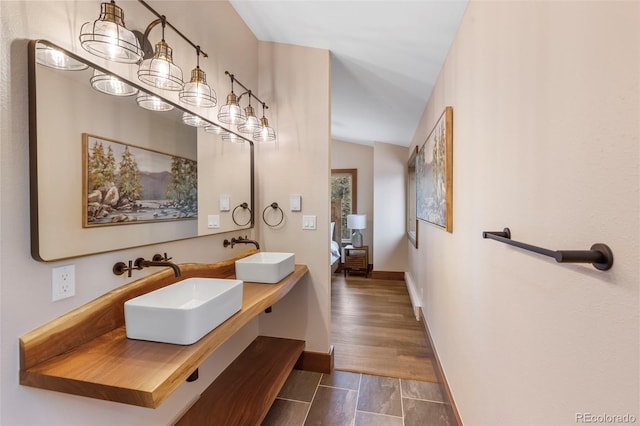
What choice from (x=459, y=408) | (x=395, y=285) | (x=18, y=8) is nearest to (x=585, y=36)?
(x=18, y=8)

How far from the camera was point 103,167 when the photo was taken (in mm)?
1118

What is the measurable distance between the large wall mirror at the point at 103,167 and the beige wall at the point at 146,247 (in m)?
0.04

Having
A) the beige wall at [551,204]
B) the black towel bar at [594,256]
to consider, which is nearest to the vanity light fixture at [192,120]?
the beige wall at [551,204]

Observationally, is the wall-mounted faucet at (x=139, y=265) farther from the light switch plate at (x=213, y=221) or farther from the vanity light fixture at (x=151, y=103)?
the vanity light fixture at (x=151, y=103)

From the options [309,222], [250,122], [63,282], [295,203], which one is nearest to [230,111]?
[250,122]

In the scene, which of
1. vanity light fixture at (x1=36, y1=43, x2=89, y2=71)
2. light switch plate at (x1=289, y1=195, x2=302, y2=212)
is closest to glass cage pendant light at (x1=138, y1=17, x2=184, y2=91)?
vanity light fixture at (x1=36, y1=43, x2=89, y2=71)

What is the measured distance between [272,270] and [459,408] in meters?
1.36

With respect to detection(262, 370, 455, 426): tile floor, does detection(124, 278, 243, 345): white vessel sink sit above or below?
above

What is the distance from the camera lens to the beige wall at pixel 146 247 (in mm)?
837

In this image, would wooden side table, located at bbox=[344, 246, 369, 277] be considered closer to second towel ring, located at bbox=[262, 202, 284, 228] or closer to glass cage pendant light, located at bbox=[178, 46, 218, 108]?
second towel ring, located at bbox=[262, 202, 284, 228]

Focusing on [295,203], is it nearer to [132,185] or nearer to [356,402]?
[132,185]

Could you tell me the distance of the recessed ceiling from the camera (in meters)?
1.68

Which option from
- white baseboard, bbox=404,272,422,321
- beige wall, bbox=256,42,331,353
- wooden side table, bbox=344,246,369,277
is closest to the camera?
beige wall, bbox=256,42,331,353

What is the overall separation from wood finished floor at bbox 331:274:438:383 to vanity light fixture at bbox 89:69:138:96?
2.35m
